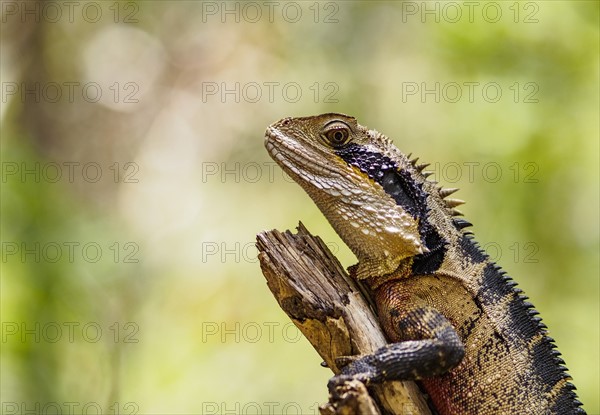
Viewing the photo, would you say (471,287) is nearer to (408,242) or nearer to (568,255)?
(408,242)

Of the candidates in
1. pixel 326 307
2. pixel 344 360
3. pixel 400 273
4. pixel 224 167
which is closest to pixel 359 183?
pixel 400 273

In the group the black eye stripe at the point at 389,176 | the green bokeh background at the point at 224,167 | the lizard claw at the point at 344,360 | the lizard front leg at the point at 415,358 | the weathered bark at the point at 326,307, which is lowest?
the lizard front leg at the point at 415,358

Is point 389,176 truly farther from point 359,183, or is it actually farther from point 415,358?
point 415,358

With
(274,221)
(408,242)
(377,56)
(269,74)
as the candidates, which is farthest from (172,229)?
(408,242)

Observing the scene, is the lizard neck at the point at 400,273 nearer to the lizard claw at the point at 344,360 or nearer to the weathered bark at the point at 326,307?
the weathered bark at the point at 326,307

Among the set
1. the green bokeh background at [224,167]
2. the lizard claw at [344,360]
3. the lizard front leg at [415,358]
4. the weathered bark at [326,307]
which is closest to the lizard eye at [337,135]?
the weathered bark at [326,307]

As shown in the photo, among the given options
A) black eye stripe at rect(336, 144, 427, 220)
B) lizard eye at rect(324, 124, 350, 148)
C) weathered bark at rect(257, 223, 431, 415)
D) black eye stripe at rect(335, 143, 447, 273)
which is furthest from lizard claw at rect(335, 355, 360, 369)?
lizard eye at rect(324, 124, 350, 148)

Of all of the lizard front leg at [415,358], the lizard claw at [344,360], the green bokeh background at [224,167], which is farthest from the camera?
the green bokeh background at [224,167]
